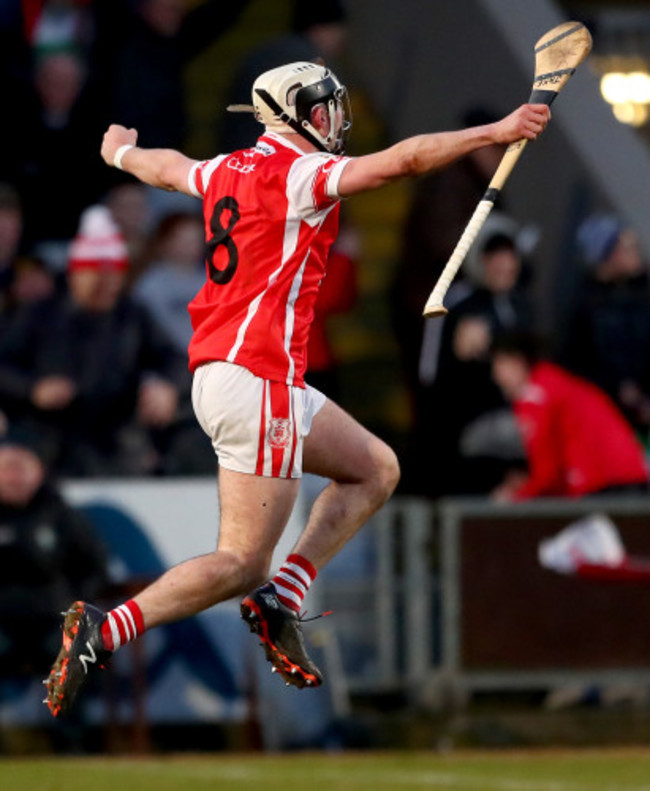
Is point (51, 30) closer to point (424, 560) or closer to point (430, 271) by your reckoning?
point (430, 271)

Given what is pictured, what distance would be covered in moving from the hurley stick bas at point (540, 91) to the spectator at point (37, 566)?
557cm

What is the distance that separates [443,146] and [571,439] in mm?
6097

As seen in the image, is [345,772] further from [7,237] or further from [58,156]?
[58,156]

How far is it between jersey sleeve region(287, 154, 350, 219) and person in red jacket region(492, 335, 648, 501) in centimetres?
546

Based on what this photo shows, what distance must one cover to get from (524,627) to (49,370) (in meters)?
3.12

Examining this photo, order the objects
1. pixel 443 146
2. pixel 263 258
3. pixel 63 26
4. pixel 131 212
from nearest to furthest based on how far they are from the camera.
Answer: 1. pixel 443 146
2. pixel 263 258
3. pixel 131 212
4. pixel 63 26

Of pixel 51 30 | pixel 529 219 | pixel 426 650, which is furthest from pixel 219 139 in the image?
pixel 426 650

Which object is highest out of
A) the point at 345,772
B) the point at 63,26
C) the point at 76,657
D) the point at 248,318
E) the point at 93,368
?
the point at 63,26

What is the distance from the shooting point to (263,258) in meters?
8.18

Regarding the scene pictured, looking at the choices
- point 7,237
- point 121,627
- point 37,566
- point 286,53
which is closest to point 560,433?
point 286,53

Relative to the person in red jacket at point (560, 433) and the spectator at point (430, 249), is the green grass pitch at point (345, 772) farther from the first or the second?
the spectator at point (430, 249)

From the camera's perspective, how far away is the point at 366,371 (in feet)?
49.7

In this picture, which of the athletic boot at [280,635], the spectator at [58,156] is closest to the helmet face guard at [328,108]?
the athletic boot at [280,635]

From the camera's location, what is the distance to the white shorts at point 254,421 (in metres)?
8.19
